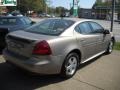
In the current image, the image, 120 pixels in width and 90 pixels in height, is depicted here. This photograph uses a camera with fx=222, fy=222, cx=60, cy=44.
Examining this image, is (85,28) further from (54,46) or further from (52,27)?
(54,46)

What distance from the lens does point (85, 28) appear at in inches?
241

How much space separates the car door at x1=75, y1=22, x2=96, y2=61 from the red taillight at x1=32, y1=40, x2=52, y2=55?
1.14 m

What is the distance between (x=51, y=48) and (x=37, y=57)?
36 cm

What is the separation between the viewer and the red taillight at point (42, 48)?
15.4 feet

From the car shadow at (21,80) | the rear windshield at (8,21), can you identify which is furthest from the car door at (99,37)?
the rear windshield at (8,21)

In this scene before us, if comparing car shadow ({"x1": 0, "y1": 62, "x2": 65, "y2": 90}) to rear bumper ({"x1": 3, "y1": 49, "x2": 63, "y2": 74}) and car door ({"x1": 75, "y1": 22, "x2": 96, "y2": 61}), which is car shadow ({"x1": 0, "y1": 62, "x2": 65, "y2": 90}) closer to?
rear bumper ({"x1": 3, "y1": 49, "x2": 63, "y2": 74})

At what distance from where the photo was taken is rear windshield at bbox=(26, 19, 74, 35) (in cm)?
541

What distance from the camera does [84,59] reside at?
607 centimetres

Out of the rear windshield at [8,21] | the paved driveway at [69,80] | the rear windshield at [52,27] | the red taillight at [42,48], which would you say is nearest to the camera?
the red taillight at [42,48]

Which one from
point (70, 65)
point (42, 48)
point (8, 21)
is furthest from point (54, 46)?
point (8, 21)

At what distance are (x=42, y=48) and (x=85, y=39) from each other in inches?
62.6

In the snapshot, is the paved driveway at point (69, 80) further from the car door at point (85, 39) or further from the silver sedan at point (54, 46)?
the car door at point (85, 39)

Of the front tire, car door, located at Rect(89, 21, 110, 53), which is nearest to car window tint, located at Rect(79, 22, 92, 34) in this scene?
car door, located at Rect(89, 21, 110, 53)

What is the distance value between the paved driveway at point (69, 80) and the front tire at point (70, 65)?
0.44ft
